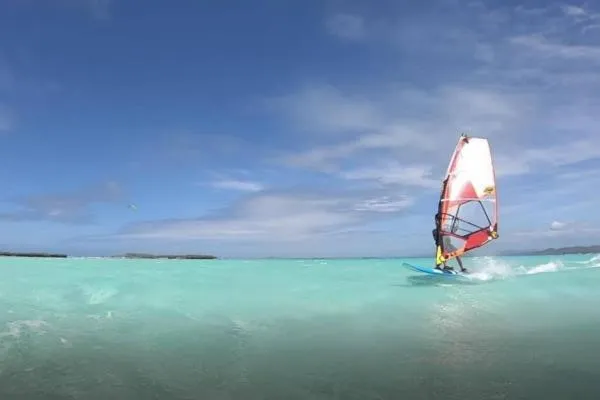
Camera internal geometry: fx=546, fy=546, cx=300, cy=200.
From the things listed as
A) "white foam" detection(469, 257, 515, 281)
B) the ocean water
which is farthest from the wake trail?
the ocean water

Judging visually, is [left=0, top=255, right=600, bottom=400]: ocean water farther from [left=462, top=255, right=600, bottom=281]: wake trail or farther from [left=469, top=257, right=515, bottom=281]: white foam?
[left=462, top=255, right=600, bottom=281]: wake trail

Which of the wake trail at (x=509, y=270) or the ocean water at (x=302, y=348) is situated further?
the wake trail at (x=509, y=270)

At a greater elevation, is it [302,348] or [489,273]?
[489,273]

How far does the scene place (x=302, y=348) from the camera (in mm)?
15750

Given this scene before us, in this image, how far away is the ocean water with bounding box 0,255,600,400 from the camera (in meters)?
11.3

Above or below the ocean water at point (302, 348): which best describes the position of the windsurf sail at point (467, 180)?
above

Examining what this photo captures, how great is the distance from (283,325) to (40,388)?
10.4m

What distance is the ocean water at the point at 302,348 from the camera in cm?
1126

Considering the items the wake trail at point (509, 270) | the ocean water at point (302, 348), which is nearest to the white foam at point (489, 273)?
the wake trail at point (509, 270)

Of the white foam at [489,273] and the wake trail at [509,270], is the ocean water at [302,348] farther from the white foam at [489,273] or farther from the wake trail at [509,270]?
the wake trail at [509,270]

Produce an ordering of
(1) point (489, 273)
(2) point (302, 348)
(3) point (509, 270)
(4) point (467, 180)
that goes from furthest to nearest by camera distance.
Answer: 1. (3) point (509, 270)
2. (1) point (489, 273)
3. (4) point (467, 180)
4. (2) point (302, 348)

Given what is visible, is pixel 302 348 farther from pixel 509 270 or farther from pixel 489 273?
pixel 509 270

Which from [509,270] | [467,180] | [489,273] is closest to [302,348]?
[467,180]

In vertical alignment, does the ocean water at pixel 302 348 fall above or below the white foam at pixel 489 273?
below
